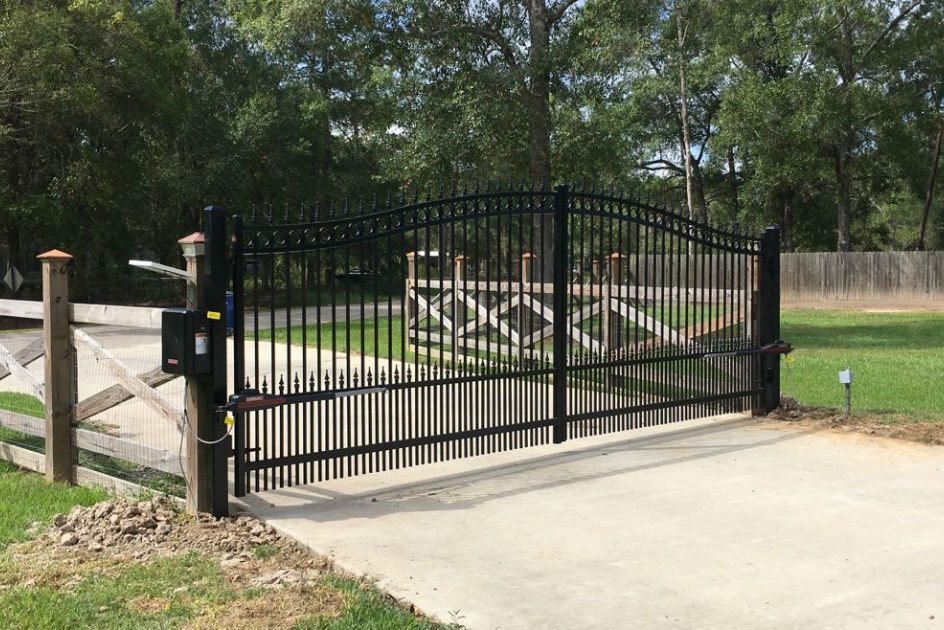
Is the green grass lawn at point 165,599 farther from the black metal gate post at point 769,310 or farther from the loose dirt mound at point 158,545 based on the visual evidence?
the black metal gate post at point 769,310

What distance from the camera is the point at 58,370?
6891 millimetres

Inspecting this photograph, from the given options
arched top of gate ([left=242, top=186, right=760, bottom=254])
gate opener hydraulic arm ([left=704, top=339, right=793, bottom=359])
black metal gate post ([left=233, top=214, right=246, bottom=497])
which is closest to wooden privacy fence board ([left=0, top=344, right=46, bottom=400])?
black metal gate post ([left=233, top=214, right=246, bottom=497])

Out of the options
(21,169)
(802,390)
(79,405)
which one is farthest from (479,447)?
(21,169)

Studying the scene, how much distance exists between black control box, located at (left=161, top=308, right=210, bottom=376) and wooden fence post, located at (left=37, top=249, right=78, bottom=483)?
1.36m

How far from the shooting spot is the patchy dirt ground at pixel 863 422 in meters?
8.69

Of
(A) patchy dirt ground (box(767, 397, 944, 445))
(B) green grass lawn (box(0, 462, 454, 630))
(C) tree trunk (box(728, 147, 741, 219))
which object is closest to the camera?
(B) green grass lawn (box(0, 462, 454, 630))

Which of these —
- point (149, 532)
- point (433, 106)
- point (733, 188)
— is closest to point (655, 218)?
point (149, 532)

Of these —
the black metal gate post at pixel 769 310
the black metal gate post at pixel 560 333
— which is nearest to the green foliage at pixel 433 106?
the black metal gate post at pixel 769 310

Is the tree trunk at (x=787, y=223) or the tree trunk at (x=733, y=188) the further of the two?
the tree trunk at (x=733, y=188)

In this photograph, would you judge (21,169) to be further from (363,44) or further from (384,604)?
(384,604)

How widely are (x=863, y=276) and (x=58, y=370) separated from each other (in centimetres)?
3297

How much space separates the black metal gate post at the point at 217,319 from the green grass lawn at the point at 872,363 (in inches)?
278

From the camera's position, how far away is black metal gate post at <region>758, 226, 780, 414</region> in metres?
9.70

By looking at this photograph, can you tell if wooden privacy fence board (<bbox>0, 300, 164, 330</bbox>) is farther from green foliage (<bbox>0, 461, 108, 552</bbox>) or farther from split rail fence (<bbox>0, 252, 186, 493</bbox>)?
green foliage (<bbox>0, 461, 108, 552</bbox>)
